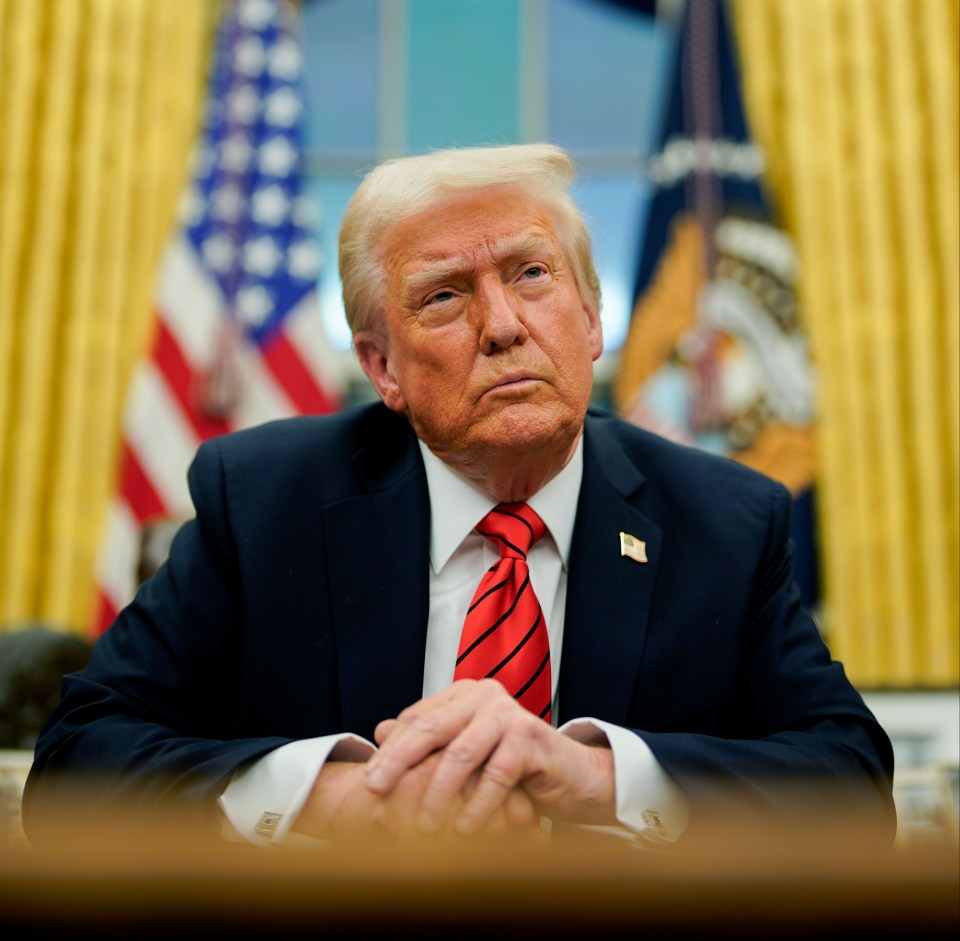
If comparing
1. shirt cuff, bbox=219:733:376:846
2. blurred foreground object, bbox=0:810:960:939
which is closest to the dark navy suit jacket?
shirt cuff, bbox=219:733:376:846

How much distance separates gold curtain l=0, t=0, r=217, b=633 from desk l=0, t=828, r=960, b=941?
11.1ft

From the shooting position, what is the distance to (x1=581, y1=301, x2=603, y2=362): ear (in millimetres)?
1713

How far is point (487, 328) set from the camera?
152 cm

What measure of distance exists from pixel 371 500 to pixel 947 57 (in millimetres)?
2938

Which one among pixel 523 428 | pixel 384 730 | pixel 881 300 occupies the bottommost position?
pixel 384 730

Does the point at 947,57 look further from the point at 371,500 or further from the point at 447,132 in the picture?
the point at 371,500

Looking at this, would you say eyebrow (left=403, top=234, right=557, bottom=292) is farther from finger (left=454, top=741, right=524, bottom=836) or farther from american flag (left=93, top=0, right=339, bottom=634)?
american flag (left=93, top=0, right=339, bottom=634)

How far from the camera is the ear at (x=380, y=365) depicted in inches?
66.7

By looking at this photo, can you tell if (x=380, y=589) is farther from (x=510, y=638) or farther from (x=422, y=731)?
(x=422, y=731)

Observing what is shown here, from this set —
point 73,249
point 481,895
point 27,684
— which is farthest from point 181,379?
point 481,895

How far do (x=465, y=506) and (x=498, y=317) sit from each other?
0.93ft

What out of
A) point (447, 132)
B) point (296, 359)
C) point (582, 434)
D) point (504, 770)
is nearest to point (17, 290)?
point (296, 359)

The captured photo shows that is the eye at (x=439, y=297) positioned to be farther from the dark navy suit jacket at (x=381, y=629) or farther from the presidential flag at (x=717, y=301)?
the presidential flag at (x=717, y=301)

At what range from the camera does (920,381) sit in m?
3.56
